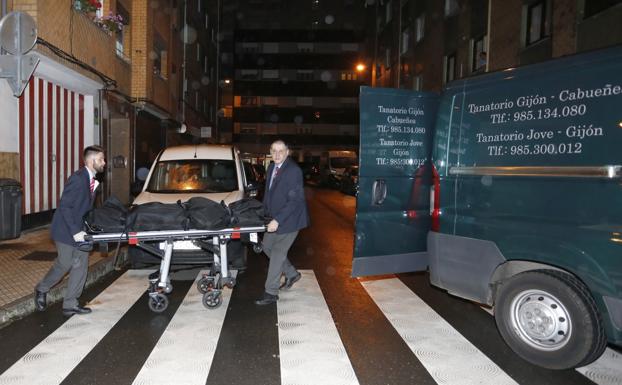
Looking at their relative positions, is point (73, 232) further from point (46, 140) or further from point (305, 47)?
point (305, 47)

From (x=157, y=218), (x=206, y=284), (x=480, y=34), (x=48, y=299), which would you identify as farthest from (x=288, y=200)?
(x=480, y=34)

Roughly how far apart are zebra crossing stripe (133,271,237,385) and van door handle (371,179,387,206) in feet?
6.52

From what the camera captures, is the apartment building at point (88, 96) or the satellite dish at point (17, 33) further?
the apartment building at point (88, 96)

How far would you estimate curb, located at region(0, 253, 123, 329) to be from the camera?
16.5ft

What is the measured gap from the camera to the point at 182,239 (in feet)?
17.4

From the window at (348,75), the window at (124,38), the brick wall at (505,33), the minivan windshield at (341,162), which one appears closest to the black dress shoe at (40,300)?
the window at (124,38)

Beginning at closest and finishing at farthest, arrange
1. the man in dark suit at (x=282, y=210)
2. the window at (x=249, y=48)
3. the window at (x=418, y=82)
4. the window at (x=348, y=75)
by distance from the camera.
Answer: the man in dark suit at (x=282, y=210)
the window at (x=418, y=82)
the window at (x=348, y=75)
the window at (x=249, y=48)

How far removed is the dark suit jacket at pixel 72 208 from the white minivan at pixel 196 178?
5.16 ft

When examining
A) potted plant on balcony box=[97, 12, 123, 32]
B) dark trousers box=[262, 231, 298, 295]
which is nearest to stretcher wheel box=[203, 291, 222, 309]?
dark trousers box=[262, 231, 298, 295]

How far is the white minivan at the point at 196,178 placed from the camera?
698 cm

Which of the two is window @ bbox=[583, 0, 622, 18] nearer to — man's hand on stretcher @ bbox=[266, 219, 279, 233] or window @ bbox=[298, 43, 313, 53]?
man's hand on stretcher @ bbox=[266, 219, 279, 233]

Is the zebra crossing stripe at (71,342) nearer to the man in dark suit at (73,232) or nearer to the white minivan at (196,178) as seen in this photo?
the man in dark suit at (73,232)

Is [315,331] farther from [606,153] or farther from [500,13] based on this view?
[500,13]

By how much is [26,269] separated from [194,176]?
265cm
